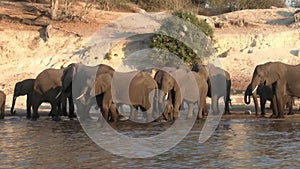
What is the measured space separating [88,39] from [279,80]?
17.4m

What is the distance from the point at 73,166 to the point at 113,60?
71.9 ft

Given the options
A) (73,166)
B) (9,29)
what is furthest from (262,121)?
(9,29)

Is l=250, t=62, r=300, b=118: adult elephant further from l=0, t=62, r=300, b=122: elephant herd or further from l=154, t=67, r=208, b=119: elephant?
l=154, t=67, r=208, b=119: elephant

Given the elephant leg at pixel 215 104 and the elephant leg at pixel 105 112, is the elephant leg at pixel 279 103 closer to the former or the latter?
the elephant leg at pixel 215 104

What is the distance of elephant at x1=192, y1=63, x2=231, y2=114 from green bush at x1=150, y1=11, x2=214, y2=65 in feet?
27.0

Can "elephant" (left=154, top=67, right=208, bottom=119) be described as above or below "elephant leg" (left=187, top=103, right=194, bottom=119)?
above

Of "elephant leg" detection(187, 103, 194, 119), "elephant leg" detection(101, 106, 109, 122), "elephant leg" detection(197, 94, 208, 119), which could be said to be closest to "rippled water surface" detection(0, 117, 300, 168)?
"elephant leg" detection(101, 106, 109, 122)

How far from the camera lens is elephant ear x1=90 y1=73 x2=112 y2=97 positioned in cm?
1894

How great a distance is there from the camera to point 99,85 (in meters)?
19.1

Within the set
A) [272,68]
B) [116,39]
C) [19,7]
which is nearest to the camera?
[272,68]

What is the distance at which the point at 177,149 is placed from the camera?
14117 millimetres

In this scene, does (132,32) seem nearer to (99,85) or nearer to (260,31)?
(260,31)

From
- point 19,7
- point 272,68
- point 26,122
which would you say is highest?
point 19,7

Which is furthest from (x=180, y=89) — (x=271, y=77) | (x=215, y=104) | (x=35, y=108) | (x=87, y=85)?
(x=35, y=108)
